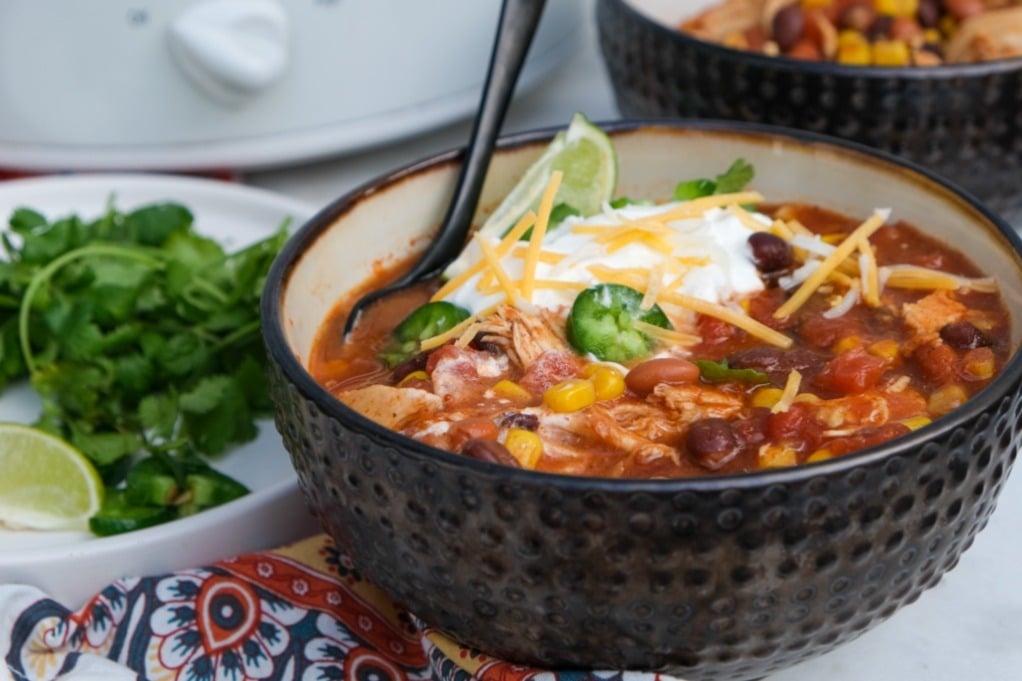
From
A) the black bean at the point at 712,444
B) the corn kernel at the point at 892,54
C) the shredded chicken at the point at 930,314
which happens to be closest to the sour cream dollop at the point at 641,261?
the shredded chicken at the point at 930,314

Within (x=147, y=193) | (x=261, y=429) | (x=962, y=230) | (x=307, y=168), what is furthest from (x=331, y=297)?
(x=307, y=168)

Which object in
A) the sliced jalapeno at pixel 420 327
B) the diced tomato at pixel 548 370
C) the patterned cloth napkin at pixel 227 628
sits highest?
the diced tomato at pixel 548 370

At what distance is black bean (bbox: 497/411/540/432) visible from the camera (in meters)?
1.36

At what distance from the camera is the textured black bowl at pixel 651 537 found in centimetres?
117

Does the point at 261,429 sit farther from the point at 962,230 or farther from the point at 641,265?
the point at 962,230

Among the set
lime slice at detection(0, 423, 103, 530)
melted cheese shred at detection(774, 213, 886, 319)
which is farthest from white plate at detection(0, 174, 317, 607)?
melted cheese shred at detection(774, 213, 886, 319)

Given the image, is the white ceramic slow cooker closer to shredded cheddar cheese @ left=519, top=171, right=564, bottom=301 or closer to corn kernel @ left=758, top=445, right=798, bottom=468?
shredded cheddar cheese @ left=519, top=171, right=564, bottom=301

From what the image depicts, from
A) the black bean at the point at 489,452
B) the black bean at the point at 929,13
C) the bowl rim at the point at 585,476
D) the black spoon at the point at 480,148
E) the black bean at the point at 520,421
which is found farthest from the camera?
the black bean at the point at 929,13

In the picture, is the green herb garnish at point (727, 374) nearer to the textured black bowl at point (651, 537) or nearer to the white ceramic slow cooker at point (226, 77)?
the textured black bowl at point (651, 537)

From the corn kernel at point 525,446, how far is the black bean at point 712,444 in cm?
16

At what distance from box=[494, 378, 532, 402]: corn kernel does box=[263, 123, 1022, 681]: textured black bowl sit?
232 mm

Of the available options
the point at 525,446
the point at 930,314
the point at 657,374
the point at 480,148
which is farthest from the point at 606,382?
the point at 480,148

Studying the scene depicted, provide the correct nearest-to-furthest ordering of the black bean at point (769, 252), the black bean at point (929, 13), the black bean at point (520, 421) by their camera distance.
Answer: the black bean at point (520, 421) < the black bean at point (769, 252) < the black bean at point (929, 13)

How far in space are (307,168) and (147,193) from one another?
42 cm
